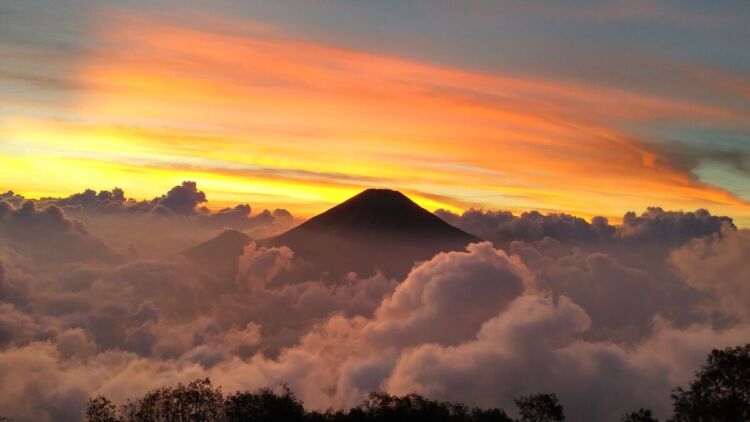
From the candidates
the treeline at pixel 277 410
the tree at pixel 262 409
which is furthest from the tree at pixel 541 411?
the tree at pixel 262 409

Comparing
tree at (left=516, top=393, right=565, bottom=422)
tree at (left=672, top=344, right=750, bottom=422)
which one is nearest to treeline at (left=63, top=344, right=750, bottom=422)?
tree at (left=516, top=393, right=565, bottom=422)

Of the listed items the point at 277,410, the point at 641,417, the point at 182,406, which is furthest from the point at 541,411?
the point at 182,406

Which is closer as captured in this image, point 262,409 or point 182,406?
point 262,409

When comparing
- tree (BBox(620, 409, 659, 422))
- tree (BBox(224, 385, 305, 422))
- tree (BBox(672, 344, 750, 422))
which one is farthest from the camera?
tree (BBox(224, 385, 305, 422))

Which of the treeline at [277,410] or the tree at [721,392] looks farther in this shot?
the treeline at [277,410]

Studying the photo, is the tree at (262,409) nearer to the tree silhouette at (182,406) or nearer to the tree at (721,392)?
the tree silhouette at (182,406)

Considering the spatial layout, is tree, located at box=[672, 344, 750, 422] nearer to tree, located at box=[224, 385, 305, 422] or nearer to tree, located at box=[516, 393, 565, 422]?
tree, located at box=[516, 393, 565, 422]

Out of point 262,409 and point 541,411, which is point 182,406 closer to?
point 262,409

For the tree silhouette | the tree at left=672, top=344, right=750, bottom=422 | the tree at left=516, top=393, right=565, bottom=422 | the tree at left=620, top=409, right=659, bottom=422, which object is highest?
the tree at left=672, top=344, right=750, bottom=422

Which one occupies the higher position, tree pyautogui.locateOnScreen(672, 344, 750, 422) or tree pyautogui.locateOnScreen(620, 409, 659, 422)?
tree pyautogui.locateOnScreen(672, 344, 750, 422)
